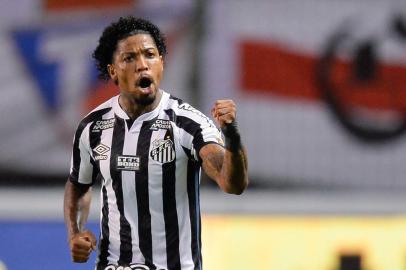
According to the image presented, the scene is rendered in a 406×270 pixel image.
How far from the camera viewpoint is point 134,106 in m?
4.21

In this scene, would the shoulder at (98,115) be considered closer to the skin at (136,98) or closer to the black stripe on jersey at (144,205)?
the skin at (136,98)

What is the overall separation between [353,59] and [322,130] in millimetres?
585

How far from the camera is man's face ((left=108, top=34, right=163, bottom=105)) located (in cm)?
407

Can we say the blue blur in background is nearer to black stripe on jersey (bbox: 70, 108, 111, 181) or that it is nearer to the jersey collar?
black stripe on jersey (bbox: 70, 108, 111, 181)

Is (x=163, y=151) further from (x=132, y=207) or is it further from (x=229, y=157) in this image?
(x=229, y=157)

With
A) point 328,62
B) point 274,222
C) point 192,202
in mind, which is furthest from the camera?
point 328,62

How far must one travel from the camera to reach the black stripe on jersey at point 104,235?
4.17 meters

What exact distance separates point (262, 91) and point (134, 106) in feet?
11.5

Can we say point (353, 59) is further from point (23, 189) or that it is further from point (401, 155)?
point (23, 189)

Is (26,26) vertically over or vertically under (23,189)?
over

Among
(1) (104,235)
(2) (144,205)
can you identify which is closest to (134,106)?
(2) (144,205)

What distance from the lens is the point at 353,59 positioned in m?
7.81

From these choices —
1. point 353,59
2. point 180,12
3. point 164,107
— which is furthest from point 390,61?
point 164,107

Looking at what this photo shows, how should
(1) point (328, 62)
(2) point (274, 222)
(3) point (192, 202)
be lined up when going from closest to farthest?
(3) point (192, 202), (2) point (274, 222), (1) point (328, 62)
